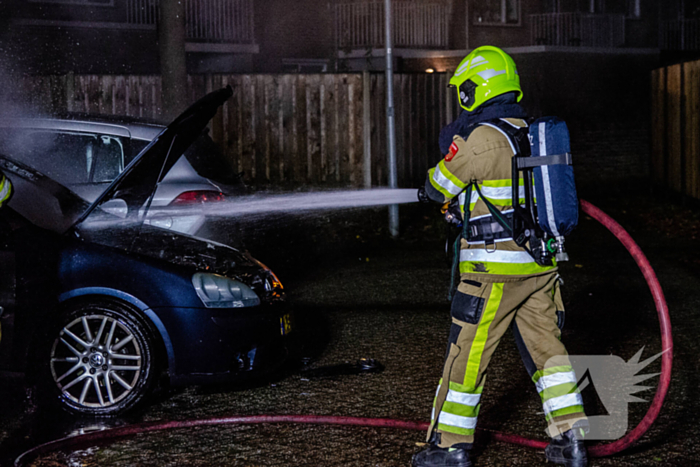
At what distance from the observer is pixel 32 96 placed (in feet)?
44.6

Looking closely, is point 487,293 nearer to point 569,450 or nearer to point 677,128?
point 569,450

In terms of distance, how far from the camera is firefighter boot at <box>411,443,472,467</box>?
382cm

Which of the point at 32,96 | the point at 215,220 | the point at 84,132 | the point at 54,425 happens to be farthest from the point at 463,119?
the point at 32,96

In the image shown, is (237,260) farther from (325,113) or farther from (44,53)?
(44,53)

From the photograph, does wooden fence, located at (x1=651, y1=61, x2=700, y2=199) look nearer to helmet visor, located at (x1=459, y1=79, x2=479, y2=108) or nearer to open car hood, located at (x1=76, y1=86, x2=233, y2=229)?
open car hood, located at (x1=76, y1=86, x2=233, y2=229)

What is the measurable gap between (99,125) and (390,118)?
219 inches

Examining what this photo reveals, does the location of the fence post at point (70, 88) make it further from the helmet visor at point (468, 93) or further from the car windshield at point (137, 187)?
the helmet visor at point (468, 93)

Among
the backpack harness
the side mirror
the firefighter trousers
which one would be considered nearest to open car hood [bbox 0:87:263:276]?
the side mirror

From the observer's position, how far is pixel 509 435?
13.9 ft

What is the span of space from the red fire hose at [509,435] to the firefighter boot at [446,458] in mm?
482

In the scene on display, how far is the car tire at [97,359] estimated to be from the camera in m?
4.81

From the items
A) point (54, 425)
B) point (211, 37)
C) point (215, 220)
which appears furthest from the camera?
point (211, 37)

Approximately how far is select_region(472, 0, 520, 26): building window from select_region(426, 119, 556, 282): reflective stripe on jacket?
22.4 m

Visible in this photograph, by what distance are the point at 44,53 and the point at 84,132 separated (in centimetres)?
1423
